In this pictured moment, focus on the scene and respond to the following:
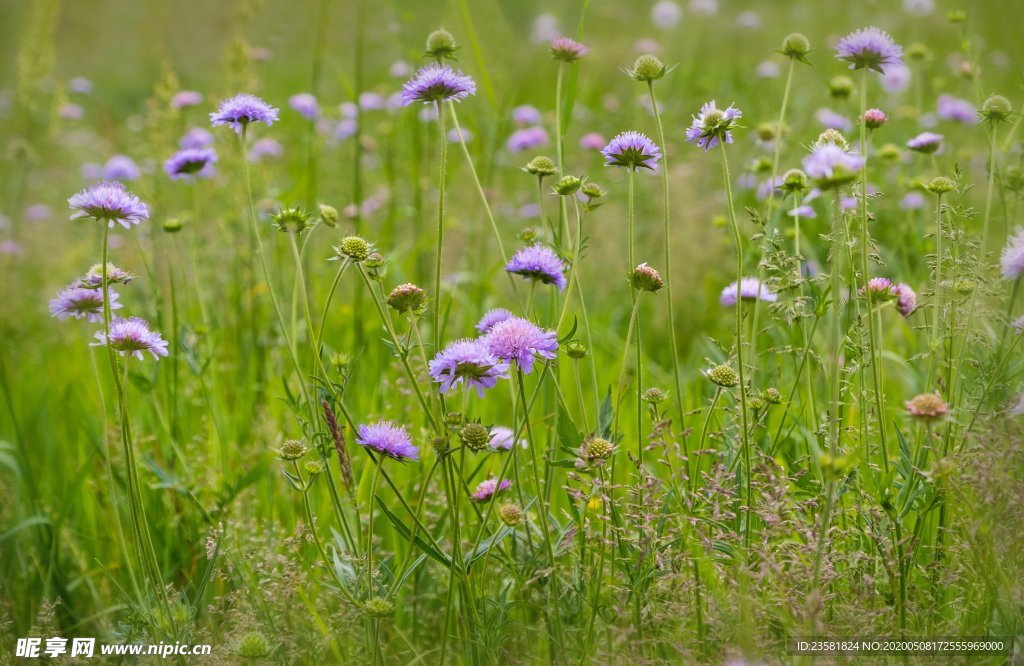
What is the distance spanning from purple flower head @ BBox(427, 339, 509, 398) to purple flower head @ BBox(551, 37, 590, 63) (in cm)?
71

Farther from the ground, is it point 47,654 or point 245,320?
point 245,320

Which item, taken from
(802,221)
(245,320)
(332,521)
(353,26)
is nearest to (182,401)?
(245,320)

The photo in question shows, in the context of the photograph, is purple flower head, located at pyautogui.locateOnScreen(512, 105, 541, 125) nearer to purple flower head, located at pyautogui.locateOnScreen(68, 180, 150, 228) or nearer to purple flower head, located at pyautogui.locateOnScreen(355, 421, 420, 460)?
purple flower head, located at pyautogui.locateOnScreen(68, 180, 150, 228)

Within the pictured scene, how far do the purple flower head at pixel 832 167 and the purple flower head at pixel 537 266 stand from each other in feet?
1.45

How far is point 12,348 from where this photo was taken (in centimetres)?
322

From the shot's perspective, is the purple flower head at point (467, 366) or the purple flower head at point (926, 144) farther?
the purple flower head at point (926, 144)

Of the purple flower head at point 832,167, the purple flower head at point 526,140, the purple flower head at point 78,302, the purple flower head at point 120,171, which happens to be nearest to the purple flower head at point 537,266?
the purple flower head at point 832,167

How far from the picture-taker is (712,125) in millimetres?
1331

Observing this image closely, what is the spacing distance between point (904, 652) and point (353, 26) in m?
2.48

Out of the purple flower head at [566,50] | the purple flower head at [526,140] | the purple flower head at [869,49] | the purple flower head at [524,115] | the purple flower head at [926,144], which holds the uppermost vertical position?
the purple flower head at [524,115]

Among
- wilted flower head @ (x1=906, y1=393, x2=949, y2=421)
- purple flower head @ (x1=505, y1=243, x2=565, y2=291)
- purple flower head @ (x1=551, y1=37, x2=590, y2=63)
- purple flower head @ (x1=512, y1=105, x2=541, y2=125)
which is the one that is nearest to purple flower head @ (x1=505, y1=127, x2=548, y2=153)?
purple flower head @ (x1=512, y1=105, x2=541, y2=125)

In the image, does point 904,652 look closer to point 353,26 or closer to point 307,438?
point 307,438

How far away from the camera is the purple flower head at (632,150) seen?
53.3 inches

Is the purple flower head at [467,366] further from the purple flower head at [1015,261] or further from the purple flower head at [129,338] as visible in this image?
the purple flower head at [1015,261]
